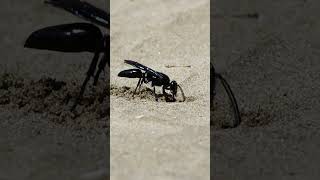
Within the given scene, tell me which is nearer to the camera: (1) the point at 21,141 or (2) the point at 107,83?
(1) the point at 21,141

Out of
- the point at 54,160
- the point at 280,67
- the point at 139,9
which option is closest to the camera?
the point at 54,160

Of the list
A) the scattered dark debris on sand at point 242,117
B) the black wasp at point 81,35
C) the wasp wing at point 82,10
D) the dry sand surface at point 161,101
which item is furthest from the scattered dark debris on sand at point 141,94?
the wasp wing at point 82,10

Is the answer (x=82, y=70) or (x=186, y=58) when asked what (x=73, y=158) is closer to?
(x=82, y=70)

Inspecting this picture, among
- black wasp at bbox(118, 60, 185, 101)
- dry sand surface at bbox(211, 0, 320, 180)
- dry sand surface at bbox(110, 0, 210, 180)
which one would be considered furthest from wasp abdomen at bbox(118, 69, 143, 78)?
dry sand surface at bbox(211, 0, 320, 180)

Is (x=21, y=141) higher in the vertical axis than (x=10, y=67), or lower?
lower

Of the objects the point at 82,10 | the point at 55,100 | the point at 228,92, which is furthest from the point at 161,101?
the point at 82,10

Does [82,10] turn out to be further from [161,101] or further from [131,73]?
[161,101]

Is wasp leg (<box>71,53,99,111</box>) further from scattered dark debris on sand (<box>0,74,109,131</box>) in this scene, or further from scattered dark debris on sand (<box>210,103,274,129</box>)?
scattered dark debris on sand (<box>210,103,274,129</box>)

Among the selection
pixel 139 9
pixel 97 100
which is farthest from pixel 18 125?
pixel 139 9
